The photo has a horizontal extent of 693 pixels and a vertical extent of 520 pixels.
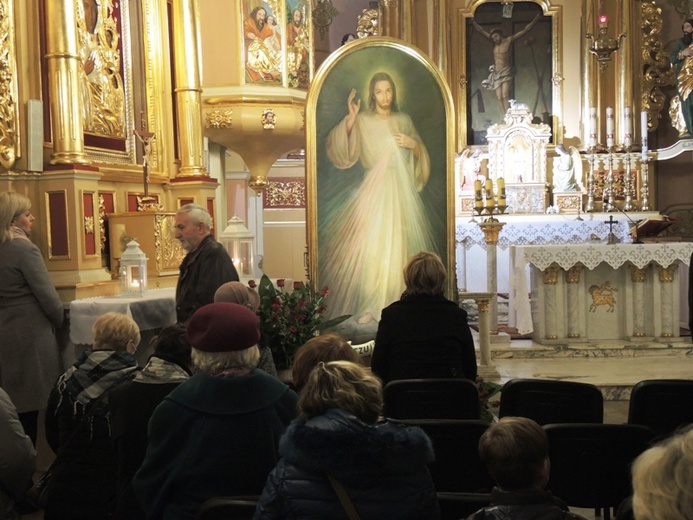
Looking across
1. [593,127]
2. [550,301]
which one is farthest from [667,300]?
[593,127]

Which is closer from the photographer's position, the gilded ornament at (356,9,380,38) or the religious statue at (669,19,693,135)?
the religious statue at (669,19,693,135)

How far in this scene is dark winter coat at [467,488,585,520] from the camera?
2221mm

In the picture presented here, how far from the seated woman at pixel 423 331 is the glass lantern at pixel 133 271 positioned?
2851 millimetres

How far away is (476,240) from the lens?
44.9ft

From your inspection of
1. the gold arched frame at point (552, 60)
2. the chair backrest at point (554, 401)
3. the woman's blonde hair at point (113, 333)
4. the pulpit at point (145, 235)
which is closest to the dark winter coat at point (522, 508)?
the chair backrest at point (554, 401)

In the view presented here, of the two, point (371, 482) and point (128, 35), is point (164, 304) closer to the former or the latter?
point (128, 35)

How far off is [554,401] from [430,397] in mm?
539

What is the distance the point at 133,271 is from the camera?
22.3 ft

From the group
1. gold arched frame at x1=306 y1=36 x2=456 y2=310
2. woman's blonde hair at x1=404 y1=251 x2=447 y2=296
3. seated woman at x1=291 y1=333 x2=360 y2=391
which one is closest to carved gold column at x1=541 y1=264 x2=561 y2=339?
gold arched frame at x1=306 y1=36 x2=456 y2=310

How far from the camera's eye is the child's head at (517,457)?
233 cm

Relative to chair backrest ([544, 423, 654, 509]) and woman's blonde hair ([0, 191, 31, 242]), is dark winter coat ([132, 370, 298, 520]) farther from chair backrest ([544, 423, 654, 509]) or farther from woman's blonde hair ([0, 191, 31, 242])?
woman's blonde hair ([0, 191, 31, 242])

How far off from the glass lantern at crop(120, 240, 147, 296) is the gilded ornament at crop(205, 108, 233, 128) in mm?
3589

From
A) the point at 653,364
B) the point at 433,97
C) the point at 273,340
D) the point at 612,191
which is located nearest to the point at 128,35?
the point at 433,97

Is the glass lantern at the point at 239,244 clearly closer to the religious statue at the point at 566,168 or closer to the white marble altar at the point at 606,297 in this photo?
the white marble altar at the point at 606,297
